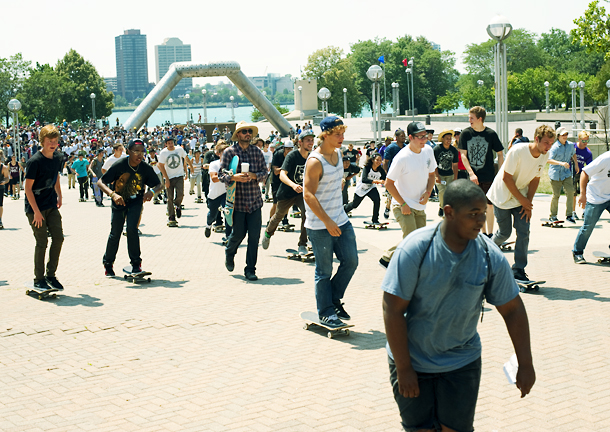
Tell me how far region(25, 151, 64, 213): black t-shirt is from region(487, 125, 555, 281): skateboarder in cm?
517

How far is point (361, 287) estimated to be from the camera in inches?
325

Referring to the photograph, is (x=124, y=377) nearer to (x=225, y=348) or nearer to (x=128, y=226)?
(x=225, y=348)

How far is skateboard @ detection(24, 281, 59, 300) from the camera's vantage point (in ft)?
26.1

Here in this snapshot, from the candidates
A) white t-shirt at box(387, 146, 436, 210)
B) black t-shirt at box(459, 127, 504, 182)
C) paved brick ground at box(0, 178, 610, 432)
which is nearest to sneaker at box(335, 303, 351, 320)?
paved brick ground at box(0, 178, 610, 432)

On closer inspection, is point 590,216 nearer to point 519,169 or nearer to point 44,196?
point 519,169

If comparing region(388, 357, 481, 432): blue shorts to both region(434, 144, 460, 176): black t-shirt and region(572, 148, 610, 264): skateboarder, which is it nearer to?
region(572, 148, 610, 264): skateboarder

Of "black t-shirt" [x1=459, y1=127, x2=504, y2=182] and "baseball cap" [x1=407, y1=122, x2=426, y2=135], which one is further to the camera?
"black t-shirt" [x1=459, y1=127, x2=504, y2=182]

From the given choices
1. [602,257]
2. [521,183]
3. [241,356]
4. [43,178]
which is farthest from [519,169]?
[43,178]

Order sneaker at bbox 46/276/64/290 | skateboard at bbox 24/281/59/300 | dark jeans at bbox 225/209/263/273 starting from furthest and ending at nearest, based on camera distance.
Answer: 1. dark jeans at bbox 225/209/263/273
2. sneaker at bbox 46/276/64/290
3. skateboard at bbox 24/281/59/300

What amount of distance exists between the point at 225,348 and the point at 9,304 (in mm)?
3278

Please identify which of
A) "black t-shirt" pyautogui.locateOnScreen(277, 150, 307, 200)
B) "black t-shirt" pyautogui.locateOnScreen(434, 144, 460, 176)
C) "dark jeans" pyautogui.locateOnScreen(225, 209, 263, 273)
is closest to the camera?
"dark jeans" pyautogui.locateOnScreen(225, 209, 263, 273)

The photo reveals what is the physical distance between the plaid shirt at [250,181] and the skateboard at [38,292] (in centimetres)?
249

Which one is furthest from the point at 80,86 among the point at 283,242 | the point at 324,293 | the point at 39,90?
the point at 324,293

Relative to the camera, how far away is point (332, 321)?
6184 mm
